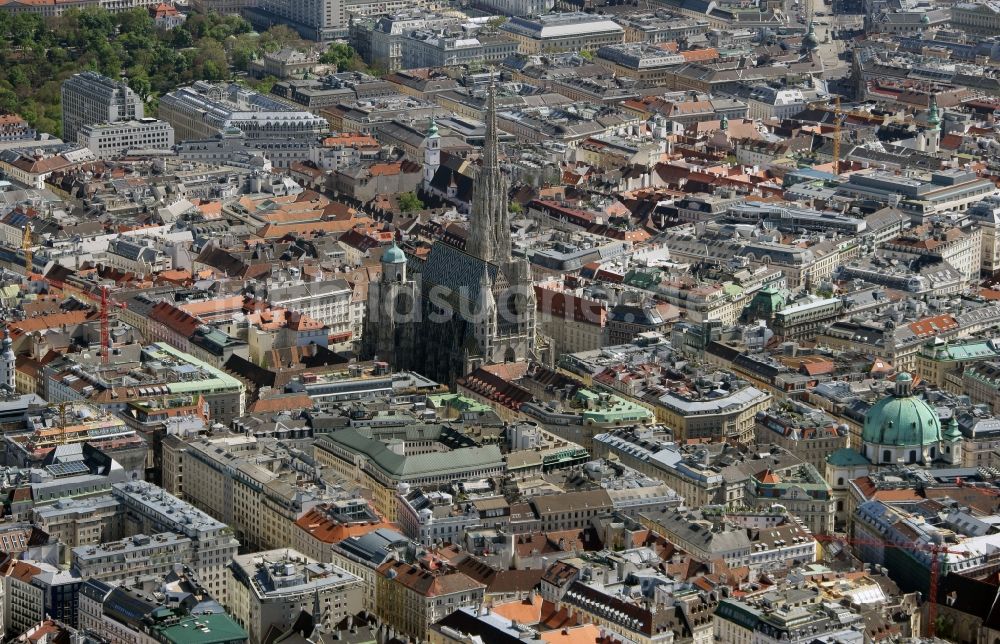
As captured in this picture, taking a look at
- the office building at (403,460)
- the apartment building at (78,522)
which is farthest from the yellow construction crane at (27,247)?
the apartment building at (78,522)

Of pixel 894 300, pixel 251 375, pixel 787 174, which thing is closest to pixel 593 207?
pixel 787 174

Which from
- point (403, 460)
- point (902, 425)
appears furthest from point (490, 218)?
point (902, 425)

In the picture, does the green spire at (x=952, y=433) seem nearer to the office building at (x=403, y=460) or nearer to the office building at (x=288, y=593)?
the office building at (x=403, y=460)

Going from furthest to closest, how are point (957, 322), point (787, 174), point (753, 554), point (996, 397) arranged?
point (787, 174) → point (957, 322) → point (996, 397) → point (753, 554)

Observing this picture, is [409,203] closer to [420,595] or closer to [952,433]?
[952,433]

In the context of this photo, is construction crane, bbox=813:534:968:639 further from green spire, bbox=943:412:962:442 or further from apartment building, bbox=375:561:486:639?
apartment building, bbox=375:561:486:639

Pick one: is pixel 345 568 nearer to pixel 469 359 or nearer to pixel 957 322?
pixel 469 359
